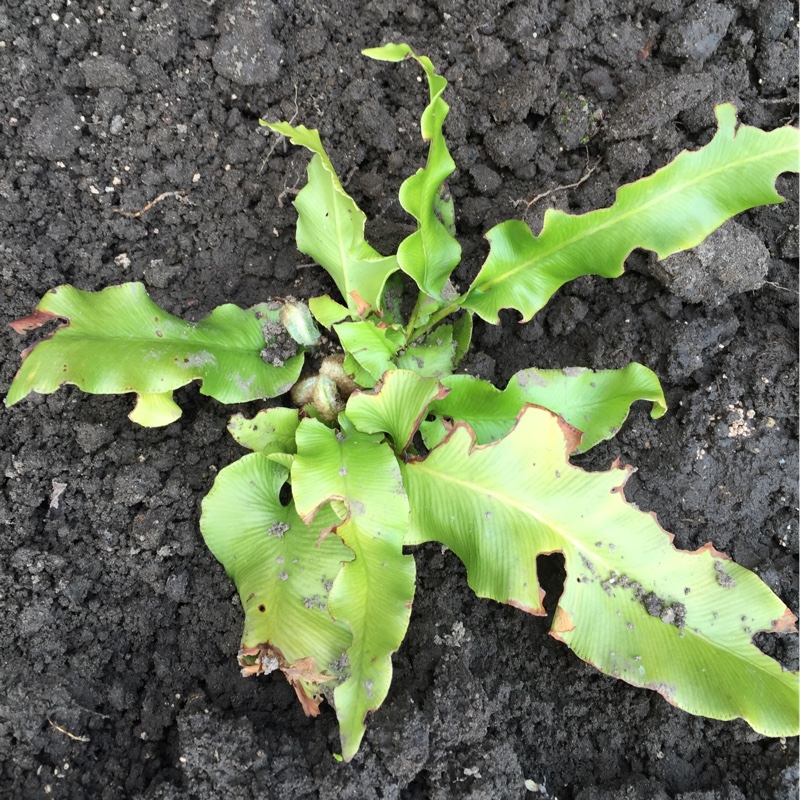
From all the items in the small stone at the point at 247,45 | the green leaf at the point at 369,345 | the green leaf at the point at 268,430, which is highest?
the small stone at the point at 247,45

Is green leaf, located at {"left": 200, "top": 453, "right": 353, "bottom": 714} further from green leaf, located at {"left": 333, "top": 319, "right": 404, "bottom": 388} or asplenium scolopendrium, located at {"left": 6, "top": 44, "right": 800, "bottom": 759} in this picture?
green leaf, located at {"left": 333, "top": 319, "right": 404, "bottom": 388}

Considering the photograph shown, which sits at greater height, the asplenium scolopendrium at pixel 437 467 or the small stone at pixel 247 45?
the small stone at pixel 247 45

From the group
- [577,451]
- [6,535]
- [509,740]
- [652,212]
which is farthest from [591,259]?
[6,535]

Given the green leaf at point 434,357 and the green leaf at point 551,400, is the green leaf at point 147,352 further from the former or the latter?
the green leaf at point 551,400

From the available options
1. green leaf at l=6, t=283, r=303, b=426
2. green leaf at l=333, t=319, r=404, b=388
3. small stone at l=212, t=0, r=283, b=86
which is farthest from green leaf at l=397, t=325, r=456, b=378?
small stone at l=212, t=0, r=283, b=86

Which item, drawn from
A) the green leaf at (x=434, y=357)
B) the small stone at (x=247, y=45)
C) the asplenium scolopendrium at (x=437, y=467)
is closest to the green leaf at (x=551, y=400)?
the asplenium scolopendrium at (x=437, y=467)

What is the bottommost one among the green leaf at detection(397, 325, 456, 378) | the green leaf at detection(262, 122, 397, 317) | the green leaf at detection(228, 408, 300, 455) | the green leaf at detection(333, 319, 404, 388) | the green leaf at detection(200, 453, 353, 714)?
the green leaf at detection(200, 453, 353, 714)

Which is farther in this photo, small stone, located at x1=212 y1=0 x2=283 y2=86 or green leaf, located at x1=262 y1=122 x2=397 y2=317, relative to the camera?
small stone, located at x1=212 y1=0 x2=283 y2=86
